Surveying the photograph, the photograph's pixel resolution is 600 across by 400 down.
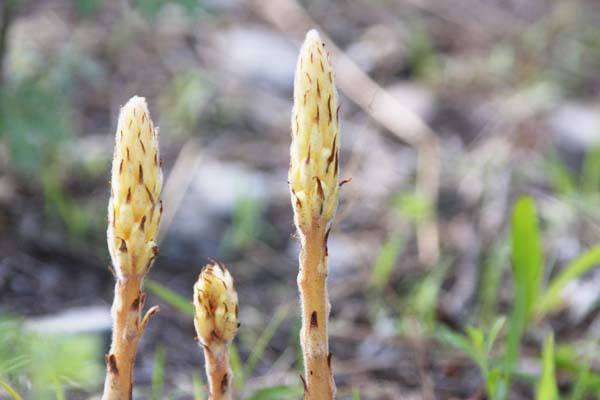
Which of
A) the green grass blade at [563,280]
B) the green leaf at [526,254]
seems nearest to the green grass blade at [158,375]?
the green leaf at [526,254]

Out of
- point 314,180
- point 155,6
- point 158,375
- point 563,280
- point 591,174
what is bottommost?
point 158,375

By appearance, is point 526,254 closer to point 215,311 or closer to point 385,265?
point 385,265

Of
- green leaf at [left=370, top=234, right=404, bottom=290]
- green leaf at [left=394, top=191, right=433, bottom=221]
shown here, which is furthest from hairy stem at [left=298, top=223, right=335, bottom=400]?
green leaf at [left=394, top=191, right=433, bottom=221]

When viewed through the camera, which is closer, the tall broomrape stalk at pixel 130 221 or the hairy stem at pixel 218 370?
the tall broomrape stalk at pixel 130 221

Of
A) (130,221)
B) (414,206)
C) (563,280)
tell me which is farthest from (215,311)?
(414,206)

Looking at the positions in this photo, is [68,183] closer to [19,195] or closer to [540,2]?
[19,195]

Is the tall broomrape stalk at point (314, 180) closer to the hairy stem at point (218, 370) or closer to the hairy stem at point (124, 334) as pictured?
the hairy stem at point (218, 370)
